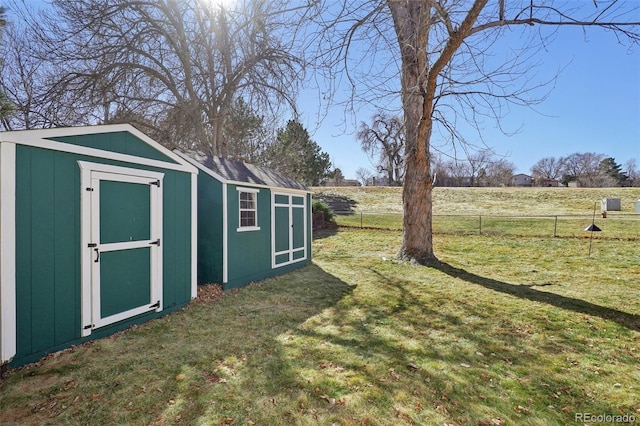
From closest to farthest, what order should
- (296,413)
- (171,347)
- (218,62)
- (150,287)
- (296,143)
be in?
(296,413)
(171,347)
(150,287)
(218,62)
(296,143)

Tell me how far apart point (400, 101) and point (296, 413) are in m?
4.56

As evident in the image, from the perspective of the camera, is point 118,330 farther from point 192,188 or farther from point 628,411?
point 628,411

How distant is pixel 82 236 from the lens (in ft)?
10.8

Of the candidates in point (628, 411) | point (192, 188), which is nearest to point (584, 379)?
point (628, 411)

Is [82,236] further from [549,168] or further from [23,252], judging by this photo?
[549,168]

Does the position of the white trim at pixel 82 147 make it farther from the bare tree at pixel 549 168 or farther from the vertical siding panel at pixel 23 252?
the bare tree at pixel 549 168

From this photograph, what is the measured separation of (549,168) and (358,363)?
69.5m

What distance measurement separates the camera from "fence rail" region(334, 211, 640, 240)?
12234 mm

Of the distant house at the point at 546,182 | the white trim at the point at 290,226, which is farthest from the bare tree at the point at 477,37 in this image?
the distant house at the point at 546,182

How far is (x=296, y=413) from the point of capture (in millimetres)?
2252

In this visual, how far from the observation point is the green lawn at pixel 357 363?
2279 mm

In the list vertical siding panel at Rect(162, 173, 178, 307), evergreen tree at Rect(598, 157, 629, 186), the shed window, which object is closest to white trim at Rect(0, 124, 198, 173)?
vertical siding panel at Rect(162, 173, 178, 307)

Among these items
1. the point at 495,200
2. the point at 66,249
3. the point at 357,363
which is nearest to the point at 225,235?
the point at 66,249

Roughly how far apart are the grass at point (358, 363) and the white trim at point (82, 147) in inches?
81.9
